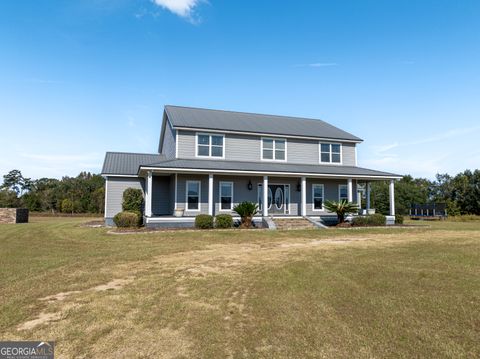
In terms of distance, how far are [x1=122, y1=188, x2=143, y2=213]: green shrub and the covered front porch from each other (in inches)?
37.2

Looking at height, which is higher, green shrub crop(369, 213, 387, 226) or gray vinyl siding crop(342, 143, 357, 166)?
gray vinyl siding crop(342, 143, 357, 166)

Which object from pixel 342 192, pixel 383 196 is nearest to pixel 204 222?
pixel 342 192

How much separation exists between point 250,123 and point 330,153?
6.39 m

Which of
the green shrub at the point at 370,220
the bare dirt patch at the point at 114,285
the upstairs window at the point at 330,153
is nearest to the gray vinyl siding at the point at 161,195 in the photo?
the upstairs window at the point at 330,153

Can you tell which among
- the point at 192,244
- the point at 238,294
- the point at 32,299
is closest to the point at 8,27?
the point at 192,244

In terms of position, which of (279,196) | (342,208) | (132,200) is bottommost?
(342,208)

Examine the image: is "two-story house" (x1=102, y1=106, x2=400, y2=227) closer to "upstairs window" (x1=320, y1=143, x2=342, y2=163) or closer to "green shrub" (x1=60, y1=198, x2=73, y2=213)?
"upstairs window" (x1=320, y1=143, x2=342, y2=163)

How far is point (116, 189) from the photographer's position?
2188 cm

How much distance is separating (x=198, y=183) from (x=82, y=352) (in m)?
16.7

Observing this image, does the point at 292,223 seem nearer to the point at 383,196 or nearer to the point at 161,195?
the point at 161,195

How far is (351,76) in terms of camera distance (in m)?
18.3

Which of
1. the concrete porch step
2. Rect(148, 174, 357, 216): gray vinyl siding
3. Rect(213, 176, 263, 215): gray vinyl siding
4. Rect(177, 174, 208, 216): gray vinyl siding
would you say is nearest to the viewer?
the concrete porch step

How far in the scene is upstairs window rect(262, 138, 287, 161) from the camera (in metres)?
22.5

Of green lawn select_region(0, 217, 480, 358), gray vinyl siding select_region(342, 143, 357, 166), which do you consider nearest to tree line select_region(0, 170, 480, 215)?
gray vinyl siding select_region(342, 143, 357, 166)
